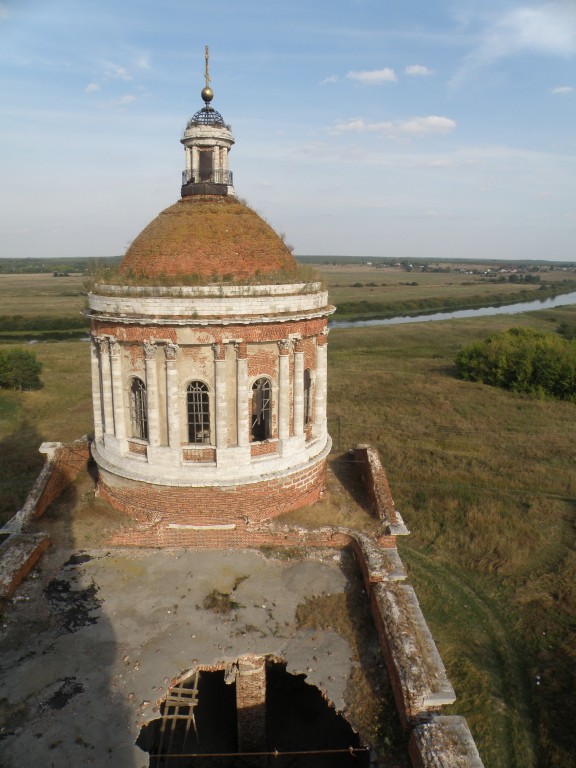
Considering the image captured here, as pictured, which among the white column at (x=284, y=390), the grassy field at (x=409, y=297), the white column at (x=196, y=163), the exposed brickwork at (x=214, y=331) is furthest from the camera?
the grassy field at (x=409, y=297)

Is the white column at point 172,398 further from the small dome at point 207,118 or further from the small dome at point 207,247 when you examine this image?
the small dome at point 207,118

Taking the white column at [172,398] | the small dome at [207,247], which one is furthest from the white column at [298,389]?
the white column at [172,398]

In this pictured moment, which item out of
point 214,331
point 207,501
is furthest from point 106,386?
point 207,501

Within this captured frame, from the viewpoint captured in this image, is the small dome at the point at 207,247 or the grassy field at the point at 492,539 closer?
the grassy field at the point at 492,539

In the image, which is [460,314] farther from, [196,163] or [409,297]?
[196,163]

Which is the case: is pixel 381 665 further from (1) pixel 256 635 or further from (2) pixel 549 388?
(2) pixel 549 388

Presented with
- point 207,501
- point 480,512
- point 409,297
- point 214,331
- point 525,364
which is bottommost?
point 480,512
